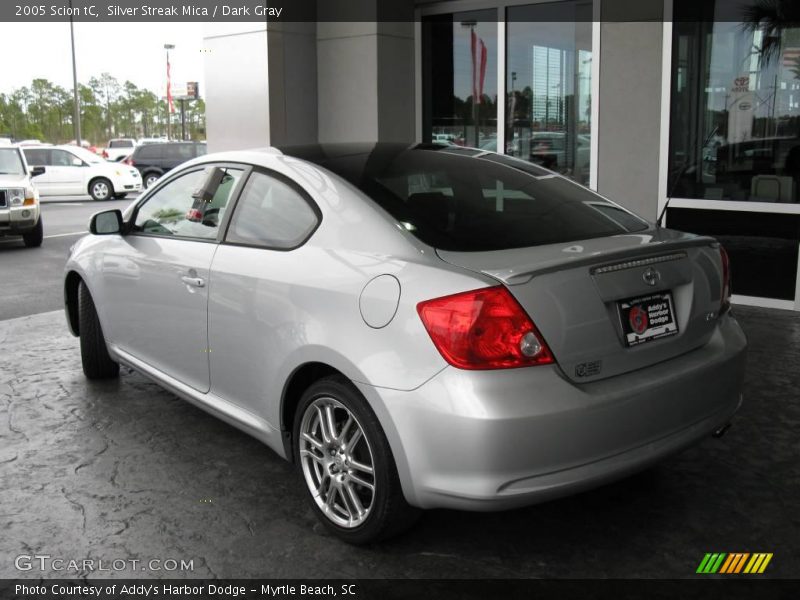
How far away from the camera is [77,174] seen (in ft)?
75.2

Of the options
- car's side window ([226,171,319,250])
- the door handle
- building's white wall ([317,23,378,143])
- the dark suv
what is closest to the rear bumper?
car's side window ([226,171,319,250])

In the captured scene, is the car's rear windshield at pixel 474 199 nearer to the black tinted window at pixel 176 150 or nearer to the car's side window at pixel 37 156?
the car's side window at pixel 37 156

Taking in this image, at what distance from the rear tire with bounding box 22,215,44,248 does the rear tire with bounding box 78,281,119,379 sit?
29.1 feet

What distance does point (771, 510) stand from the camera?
352 centimetres

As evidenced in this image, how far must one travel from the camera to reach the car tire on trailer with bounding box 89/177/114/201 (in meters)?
23.2

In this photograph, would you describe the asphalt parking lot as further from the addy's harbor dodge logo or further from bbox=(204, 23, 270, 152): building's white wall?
the addy's harbor dodge logo

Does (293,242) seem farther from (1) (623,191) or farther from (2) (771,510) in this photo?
(1) (623,191)

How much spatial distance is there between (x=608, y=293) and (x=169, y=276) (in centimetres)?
222

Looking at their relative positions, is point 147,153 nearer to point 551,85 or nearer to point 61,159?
point 61,159

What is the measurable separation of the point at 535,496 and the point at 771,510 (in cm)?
136

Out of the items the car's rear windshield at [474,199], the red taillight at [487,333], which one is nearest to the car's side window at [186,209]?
the car's rear windshield at [474,199]

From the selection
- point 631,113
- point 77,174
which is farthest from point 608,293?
point 77,174

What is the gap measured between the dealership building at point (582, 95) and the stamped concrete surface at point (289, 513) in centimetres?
322

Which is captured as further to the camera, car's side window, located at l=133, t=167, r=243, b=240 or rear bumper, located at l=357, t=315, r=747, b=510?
car's side window, located at l=133, t=167, r=243, b=240
